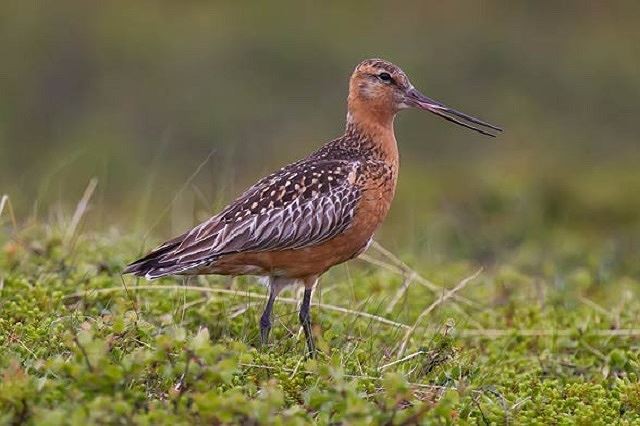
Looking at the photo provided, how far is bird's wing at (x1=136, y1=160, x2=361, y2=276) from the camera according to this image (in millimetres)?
7035

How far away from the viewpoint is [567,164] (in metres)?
16.3

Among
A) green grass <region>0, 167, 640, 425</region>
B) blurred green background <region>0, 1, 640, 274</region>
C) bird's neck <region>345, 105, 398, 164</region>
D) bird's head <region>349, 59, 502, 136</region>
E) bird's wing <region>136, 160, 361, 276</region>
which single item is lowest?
blurred green background <region>0, 1, 640, 274</region>

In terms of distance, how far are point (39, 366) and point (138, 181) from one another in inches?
404

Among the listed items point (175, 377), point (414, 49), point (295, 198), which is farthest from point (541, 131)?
point (175, 377)

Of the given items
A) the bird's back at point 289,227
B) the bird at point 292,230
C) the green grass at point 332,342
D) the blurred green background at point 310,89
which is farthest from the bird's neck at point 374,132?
the blurred green background at point 310,89

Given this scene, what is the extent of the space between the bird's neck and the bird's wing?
1.35 ft

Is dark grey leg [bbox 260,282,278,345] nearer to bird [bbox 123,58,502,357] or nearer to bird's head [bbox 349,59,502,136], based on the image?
bird [bbox 123,58,502,357]

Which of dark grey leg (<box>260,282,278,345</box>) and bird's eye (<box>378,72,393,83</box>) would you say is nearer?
dark grey leg (<box>260,282,278,345</box>)

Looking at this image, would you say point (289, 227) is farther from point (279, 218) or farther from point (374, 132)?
point (374, 132)

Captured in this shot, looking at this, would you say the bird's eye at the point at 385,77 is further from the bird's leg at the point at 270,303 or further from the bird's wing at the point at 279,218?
the bird's leg at the point at 270,303

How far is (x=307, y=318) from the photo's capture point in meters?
7.16

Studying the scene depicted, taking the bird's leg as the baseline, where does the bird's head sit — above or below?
above

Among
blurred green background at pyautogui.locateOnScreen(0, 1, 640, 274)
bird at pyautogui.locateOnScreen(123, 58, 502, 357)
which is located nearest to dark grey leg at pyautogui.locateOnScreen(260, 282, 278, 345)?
bird at pyautogui.locateOnScreen(123, 58, 502, 357)

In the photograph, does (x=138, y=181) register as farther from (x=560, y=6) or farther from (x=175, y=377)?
(x=175, y=377)
